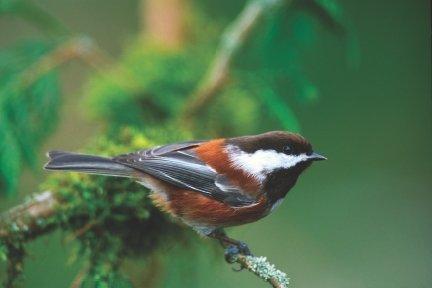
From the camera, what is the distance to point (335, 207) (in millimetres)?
4812

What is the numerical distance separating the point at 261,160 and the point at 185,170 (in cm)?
36

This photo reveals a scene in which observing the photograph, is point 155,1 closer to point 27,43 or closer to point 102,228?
point 27,43

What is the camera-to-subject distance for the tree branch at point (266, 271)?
6.98ft

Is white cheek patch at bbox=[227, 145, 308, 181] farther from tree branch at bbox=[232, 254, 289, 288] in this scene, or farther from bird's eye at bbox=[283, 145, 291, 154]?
tree branch at bbox=[232, 254, 289, 288]

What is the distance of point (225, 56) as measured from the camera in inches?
141

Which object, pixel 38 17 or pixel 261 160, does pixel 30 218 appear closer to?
pixel 261 160

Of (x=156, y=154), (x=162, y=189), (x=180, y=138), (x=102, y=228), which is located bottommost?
(x=102, y=228)

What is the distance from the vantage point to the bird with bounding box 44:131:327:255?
2705 millimetres

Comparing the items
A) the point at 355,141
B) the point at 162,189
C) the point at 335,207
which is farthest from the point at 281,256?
the point at 162,189

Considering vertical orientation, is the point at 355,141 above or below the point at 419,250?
above

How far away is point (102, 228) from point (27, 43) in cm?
134

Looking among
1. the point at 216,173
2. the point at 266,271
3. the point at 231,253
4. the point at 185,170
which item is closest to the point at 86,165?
the point at 185,170

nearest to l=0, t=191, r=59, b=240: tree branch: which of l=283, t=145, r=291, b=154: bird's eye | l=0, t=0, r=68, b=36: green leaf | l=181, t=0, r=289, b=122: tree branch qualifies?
l=283, t=145, r=291, b=154: bird's eye

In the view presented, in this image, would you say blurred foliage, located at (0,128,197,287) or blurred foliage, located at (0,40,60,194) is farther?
blurred foliage, located at (0,40,60,194)
